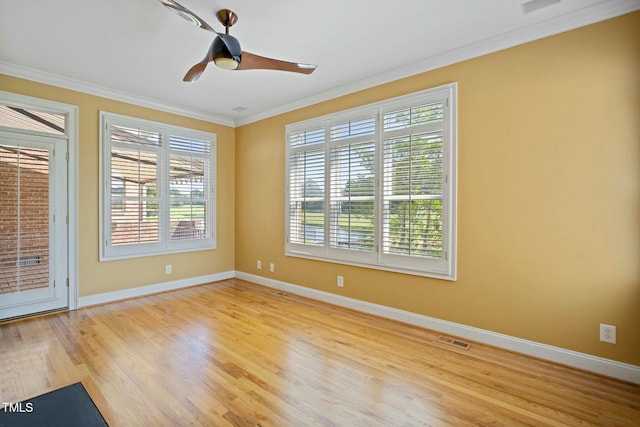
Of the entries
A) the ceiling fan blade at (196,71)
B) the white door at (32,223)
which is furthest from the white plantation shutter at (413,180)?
the white door at (32,223)

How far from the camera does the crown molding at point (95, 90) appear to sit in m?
3.61

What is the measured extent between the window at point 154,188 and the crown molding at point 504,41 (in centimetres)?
246

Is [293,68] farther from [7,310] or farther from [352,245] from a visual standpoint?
[7,310]

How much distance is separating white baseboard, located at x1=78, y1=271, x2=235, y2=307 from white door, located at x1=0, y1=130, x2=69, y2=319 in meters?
0.26

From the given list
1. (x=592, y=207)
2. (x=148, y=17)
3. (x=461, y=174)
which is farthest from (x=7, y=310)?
(x=592, y=207)

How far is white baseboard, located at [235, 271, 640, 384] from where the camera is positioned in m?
2.45

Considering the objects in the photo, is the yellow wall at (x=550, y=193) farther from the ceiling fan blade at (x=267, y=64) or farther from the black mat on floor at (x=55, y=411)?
the black mat on floor at (x=55, y=411)

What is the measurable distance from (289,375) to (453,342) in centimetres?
164

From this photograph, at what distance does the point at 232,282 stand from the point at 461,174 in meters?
4.07

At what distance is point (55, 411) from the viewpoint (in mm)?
1896

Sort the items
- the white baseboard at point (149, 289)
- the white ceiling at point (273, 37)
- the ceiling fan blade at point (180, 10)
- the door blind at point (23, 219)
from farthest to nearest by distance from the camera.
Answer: the white baseboard at point (149, 289) < the door blind at point (23, 219) < the white ceiling at point (273, 37) < the ceiling fan blade at point (180, 10)

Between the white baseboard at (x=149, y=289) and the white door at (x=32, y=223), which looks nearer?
the white door at (x=32, y=223)

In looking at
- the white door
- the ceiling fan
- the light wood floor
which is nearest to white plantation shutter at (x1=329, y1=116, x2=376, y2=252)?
the light wood floor

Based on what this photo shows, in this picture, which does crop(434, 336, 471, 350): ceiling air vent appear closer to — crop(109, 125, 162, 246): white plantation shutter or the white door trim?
crop(109, 125, 162, 246): white plantation shutter
